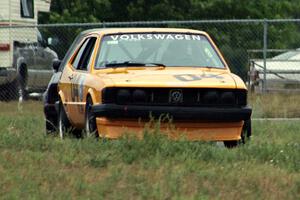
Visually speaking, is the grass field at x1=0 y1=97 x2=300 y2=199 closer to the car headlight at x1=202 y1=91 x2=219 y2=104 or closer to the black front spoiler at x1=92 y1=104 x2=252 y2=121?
the black front spoiler at x1=92 y1=104 x2=252 y2=121

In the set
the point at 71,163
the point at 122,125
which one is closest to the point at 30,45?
the point at 122,125

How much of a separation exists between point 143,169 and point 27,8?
50.6 feet

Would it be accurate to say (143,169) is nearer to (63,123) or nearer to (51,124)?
(63,123)

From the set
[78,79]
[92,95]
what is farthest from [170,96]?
[78,79]

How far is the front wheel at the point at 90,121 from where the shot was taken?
30.1ft

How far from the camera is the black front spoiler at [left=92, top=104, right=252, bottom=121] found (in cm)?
885

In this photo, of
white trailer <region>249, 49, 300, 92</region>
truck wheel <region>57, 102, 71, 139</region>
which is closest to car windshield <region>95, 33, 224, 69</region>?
truck wheel <region>57, 102, 71, 139</region>

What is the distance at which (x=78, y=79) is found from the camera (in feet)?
33.8

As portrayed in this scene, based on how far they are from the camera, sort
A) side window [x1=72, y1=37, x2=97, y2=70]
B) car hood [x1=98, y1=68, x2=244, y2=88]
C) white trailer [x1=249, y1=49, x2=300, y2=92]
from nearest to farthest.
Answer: car hood [x1=98, y1=68, x2=244, y2=88] → side window [x1=72, y1=37, x2=97, y2=70] → white trailer [x1=249, y1=49, x2=300, y2=92]

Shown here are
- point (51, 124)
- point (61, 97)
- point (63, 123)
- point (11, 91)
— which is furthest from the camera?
point (11, 91)

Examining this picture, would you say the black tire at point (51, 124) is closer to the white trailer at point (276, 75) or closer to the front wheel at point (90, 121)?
the front wheel at point (90, 121)

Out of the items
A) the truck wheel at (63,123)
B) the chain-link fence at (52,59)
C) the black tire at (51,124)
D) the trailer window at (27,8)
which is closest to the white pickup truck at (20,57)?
the chain-link fence at (52,59)

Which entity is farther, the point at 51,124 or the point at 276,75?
the point at 276,75

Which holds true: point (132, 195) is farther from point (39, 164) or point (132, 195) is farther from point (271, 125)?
point (271, 125)
